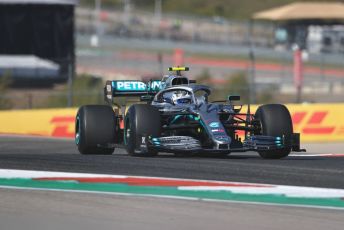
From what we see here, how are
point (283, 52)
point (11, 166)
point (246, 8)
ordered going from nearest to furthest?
point (11, 166) < point (283, 52) < point (246, 8)

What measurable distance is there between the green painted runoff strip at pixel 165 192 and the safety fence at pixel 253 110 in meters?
12.8

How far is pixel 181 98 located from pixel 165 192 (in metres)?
4.26

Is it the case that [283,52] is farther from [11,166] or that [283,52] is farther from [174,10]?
[11,166]

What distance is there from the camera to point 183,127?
13.4 meters

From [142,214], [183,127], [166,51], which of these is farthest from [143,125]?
[166,51]

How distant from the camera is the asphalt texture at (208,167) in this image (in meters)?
10.6

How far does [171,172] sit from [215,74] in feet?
135

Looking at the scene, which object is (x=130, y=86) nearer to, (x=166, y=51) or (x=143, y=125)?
(x=143, y=125)

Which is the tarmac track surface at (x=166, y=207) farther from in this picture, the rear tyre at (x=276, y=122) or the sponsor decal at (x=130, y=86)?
the sponsor decal at (x=130, y=86)

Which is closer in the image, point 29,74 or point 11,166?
point 11,166

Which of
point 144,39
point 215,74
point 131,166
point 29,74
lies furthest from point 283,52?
point 131,166

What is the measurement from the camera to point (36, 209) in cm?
922

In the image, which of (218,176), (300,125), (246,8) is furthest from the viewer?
(246,8)

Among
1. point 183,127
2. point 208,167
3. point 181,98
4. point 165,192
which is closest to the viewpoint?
point 165,192
